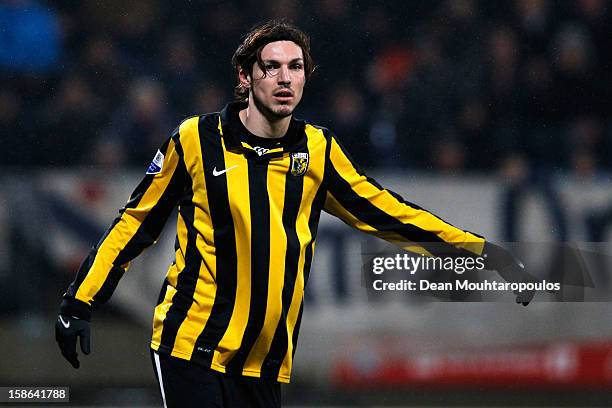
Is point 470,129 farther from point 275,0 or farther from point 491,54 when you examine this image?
point 275,0

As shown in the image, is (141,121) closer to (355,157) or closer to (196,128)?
(355,157)

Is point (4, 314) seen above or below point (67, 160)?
below

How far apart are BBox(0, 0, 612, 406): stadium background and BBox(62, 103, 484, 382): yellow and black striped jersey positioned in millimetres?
2269

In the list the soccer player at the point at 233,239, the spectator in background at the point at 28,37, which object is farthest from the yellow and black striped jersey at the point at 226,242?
the spectator in background at the point at 28,37

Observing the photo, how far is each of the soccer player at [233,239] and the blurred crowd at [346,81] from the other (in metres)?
2.29

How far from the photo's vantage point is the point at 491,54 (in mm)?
5230

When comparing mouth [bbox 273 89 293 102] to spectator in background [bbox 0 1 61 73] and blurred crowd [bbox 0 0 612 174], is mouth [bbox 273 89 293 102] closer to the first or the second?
blurred crowd [bbox 0 0 612 174]

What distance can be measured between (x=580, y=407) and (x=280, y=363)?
8.96ft

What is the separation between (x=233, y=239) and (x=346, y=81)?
101 inches

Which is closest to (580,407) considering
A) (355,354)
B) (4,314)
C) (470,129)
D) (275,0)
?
(355,354)

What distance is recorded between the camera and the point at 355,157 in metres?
5.04

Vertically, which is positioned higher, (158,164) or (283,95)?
(283,95)

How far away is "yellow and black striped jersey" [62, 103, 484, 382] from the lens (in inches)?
107

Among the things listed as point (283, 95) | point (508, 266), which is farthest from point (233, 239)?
point (508, 266)
